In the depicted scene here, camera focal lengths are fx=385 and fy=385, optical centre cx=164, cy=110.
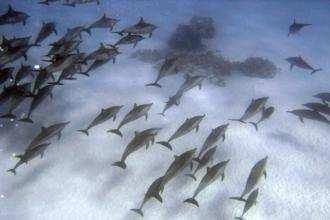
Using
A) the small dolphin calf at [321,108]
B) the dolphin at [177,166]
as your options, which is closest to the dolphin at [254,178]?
the dolphin at [177,166]

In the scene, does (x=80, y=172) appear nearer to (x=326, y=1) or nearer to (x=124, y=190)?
(x=124, y=190)

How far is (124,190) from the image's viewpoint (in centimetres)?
590

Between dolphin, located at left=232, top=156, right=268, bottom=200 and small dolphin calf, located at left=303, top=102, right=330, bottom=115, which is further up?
small dolphin calf, located at left=303, top=102, right=330, bottom=115

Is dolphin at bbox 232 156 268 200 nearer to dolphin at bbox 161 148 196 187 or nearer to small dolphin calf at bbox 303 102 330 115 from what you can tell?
dolphin at bbox 161 148 196 187

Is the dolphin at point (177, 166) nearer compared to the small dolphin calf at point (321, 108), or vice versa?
the dolphin at point (177, 166)

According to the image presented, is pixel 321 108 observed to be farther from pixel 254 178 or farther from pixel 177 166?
pixel 177 166

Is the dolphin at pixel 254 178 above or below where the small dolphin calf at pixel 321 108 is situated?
below

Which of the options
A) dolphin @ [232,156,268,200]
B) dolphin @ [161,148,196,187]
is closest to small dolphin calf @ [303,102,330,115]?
dolphin @ [232,156,268,200]

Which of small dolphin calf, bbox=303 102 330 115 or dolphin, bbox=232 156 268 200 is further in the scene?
small dolphin calf, bbox=303 102 330 115

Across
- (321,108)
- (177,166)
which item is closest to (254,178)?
(177,166)

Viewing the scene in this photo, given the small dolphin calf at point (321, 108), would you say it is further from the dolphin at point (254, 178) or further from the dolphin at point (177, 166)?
the dolphin at point (177, 166)

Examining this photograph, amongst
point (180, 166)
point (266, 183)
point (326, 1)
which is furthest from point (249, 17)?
point (180, 166)

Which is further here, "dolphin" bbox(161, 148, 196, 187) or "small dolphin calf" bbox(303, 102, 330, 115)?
"small dolphin calf" bbox(303, 102, 330, 115)

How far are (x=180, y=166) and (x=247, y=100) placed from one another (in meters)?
4.04
